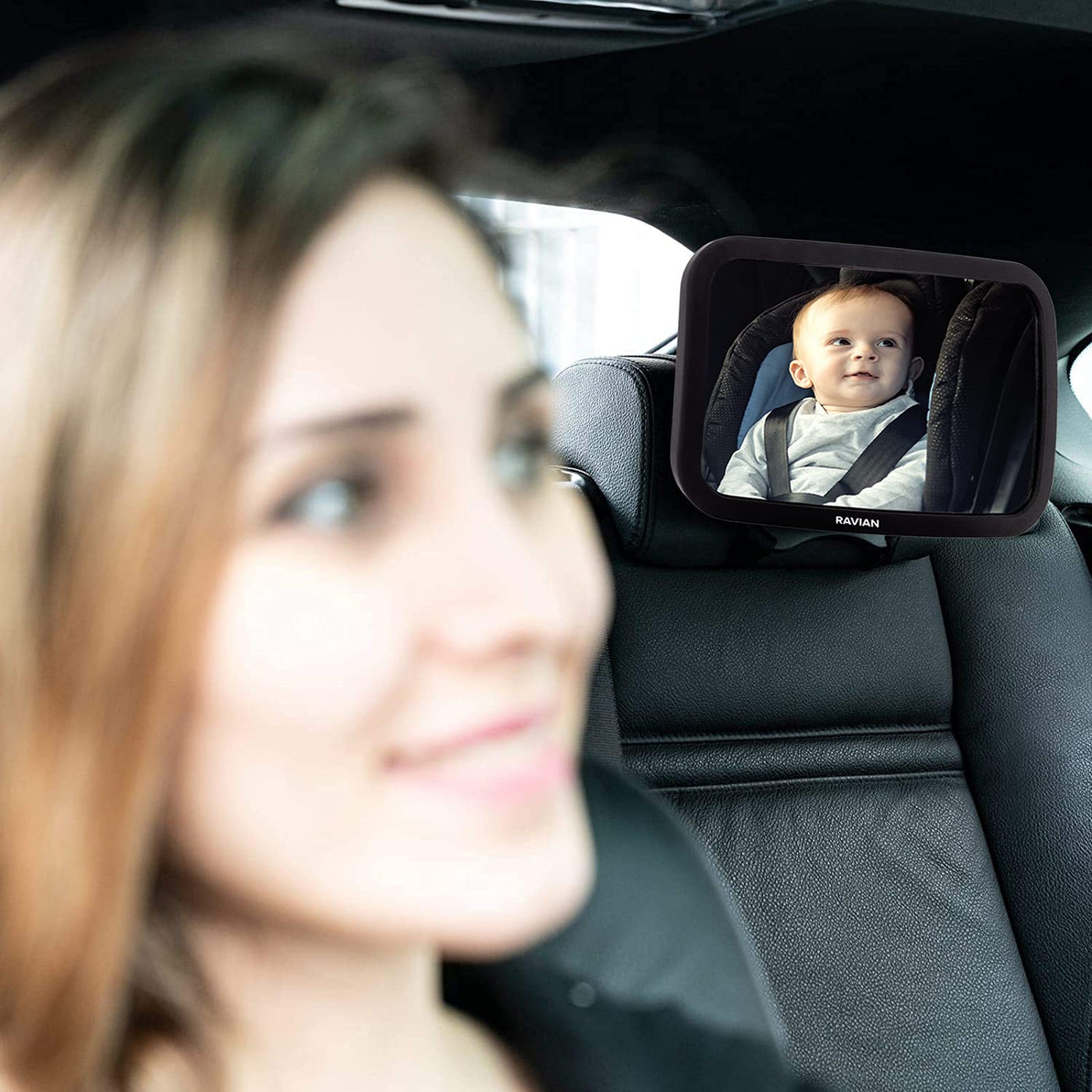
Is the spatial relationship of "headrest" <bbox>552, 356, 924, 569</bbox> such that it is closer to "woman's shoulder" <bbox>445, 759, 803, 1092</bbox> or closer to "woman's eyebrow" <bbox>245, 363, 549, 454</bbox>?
"woman's shoulder" <bbox>445, 759, 803, 1092</bbox>

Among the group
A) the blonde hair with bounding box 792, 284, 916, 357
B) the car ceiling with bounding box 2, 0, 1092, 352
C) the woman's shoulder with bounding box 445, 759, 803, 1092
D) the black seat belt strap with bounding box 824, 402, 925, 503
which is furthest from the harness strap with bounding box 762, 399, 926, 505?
the woman's shoulder with bounding box 445, 759, 803, 1092

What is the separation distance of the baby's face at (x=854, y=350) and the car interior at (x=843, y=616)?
0.13 ft

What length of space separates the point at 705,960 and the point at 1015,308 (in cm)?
85

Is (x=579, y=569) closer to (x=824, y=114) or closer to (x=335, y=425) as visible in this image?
(x=335, y=425)

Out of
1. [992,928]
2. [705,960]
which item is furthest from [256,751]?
[992,928]

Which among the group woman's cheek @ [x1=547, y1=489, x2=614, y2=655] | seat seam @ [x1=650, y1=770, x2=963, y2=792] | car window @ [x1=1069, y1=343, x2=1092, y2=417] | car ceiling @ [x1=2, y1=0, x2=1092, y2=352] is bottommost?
seat seam @ [x1=650, y1=770, x2=963, y2=792]

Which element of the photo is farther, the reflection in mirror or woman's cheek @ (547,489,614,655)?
the reflection in mirror

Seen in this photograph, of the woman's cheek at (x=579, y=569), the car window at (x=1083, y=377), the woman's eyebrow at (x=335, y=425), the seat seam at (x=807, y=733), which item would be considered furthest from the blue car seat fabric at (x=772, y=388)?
the car window at (x=1083, y=377)

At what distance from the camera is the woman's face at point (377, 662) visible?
33cm

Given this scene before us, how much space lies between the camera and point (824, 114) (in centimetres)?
158

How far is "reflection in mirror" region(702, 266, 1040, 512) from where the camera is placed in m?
1.22

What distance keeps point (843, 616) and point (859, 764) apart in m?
0.19

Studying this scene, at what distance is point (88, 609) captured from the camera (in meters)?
0.35

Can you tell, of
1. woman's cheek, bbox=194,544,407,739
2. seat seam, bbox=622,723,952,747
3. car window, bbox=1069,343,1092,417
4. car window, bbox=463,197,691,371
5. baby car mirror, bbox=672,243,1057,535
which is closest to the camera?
woman's cheek, bbox=194,544,407,739
